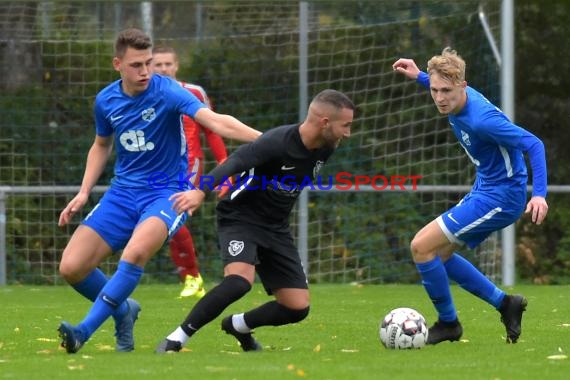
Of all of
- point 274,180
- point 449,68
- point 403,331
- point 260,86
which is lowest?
point 403,331

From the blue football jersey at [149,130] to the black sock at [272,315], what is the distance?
863mm

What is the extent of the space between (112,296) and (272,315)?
0.95 m

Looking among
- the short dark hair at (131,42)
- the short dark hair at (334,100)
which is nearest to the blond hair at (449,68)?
the short dark hair at (334,100)

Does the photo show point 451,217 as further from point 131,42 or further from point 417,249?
point 131,42

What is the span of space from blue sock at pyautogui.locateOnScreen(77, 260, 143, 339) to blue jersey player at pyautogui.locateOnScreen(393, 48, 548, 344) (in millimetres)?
1706

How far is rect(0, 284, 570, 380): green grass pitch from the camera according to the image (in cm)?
674

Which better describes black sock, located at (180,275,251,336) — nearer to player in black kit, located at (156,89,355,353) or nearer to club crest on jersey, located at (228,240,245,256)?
player in black kit, located at (156,89,355,353)

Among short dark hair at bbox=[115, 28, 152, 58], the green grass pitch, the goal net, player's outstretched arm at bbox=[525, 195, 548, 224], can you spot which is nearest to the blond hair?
player's outstretched arm at bbox=[525, 195, 548, 224]

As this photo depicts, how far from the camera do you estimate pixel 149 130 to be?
8.02 meters

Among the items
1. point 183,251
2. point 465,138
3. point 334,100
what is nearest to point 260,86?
point 183,251

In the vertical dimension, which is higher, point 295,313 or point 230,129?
point 230,129

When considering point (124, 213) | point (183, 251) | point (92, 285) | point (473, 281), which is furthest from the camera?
point (183, 251)

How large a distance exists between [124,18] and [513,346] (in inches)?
324

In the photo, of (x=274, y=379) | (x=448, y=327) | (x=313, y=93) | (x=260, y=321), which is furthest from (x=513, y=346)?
(x=313, y=93)
